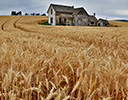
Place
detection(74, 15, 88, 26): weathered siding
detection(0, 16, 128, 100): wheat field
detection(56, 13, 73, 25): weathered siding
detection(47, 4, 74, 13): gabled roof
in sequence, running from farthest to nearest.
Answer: detection(74, 15, 88, 26): weathered siding
detection(47, 4, 74, 13): gabled roof
detection(56, 13, 73, 25): weathered siding
detection(0, 16, 128, 100): wheat field

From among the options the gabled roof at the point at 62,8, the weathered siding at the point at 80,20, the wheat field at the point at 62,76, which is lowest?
the wheat field at the point at 62,76

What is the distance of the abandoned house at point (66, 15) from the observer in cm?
3447

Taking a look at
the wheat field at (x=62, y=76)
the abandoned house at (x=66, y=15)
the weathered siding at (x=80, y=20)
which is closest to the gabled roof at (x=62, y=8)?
the abandoned house at (x=66, y=15)

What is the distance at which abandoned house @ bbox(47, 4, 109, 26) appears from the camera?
113ft

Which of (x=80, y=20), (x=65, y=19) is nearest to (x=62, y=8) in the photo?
(x=65, y=19)

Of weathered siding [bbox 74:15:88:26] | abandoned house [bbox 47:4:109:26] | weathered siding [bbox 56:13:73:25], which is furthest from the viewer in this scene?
weathered siding [bbox 74:15:88:26]

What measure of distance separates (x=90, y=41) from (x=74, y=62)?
14.3 ft

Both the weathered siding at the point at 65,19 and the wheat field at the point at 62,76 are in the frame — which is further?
the weathered siding at the point at 65,19

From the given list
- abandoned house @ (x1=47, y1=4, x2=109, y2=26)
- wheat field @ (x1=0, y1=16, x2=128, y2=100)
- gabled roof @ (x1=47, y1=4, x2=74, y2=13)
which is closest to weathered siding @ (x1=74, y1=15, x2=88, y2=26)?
abandoned house @ (x1=47, y1=4, x2=109, y2=26)

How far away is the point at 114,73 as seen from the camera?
4.41 feet

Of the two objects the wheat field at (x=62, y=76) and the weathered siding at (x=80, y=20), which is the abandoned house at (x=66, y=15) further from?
the wheat field at (x=62, y=76)

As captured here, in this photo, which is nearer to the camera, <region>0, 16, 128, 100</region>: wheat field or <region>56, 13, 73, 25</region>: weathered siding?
<region>0, 16, 128, 100</region>: wheat field

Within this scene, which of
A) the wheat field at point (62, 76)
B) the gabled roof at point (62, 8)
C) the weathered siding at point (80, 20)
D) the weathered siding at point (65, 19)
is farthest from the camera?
the weathered siding at point (80, 20)

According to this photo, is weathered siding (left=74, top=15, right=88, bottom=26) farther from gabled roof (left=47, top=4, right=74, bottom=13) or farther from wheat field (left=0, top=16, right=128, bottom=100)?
wheat field (left=0, top=16, right=128, bottom=100)
